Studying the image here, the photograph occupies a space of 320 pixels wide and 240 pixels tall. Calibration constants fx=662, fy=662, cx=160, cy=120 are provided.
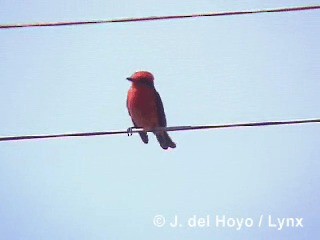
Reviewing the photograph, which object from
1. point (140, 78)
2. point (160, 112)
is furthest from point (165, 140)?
point (140, 78)

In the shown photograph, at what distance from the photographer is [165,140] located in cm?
295

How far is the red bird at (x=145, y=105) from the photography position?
2920 mm

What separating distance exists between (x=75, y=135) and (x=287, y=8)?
2.53ft

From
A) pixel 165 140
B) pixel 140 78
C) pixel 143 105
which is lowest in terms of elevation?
pixel 165 140

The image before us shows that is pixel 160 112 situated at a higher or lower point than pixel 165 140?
higher

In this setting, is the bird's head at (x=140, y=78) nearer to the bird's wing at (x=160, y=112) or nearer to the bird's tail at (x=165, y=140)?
the bird's wing at (x=160, y=112)

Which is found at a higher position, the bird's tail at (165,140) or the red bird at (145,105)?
the red bird at (145,105)

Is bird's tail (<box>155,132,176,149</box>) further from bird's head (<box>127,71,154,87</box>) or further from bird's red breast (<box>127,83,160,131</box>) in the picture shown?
bird's head (<box>127,71,154,87</box>)

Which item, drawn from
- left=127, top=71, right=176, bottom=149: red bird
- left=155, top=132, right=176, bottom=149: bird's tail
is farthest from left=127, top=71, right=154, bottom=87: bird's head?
left=155, top=132, right=176, bottom=149: bird's tail

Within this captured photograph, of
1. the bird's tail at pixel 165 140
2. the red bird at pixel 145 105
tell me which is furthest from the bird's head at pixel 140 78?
the bird's tail at pixel 165 140

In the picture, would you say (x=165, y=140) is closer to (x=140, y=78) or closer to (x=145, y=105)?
(x=145, y=105)

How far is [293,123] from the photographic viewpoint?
1972mm

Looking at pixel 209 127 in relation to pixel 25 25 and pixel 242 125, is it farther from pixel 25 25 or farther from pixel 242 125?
pixel 25 25

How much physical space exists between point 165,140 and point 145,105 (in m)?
0.18
